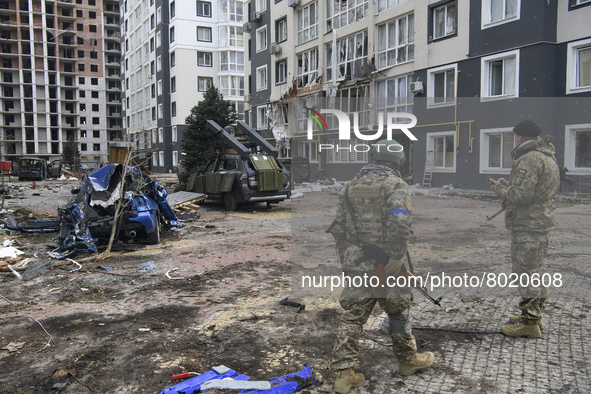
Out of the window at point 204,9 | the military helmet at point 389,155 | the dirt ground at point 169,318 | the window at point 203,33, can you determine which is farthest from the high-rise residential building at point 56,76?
the military helmet at point 389,155

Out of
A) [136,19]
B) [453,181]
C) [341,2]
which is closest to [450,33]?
[453,181]

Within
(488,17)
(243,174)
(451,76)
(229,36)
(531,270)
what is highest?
(229,36)

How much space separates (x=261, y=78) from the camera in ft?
111

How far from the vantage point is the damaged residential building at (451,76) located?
15.7 m

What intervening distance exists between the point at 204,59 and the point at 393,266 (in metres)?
48.7

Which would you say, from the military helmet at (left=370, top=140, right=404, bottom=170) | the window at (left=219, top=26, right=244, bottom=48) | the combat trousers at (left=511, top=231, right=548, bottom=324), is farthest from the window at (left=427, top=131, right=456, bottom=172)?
the window at (left=219, top=26, right=244, bottom=48)

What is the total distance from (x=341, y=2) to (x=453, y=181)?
14001 millimetres

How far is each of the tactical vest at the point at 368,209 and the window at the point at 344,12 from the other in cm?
2322

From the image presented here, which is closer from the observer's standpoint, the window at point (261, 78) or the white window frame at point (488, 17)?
the white window frame at point (488, 17)

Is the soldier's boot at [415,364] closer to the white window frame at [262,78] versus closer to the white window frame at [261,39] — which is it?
the white window frame at [262,78]

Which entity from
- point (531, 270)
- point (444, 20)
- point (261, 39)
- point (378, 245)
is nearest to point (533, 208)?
point (531, 270)

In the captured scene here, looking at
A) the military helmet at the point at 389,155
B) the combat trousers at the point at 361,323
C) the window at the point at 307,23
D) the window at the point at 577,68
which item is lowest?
the combat trousers at the point at 361,323

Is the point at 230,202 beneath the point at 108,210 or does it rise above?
beneath

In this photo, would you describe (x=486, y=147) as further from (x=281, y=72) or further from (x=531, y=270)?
(x=281, y=72)
